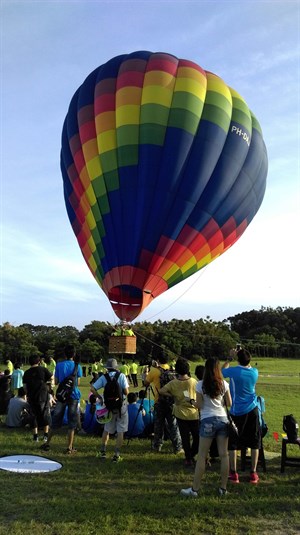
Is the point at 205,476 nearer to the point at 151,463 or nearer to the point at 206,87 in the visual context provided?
the point at 151,463

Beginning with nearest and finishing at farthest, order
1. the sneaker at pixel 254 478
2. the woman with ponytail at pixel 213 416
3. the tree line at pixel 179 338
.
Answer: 1. the woman with ponytail at pixel 213 416
2. the sneaker at pixel 254 478
3. the tree line at pixel 179 338

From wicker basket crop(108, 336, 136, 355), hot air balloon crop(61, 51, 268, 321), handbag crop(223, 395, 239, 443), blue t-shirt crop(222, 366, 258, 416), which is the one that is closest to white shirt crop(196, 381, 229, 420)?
handbag crop(223, 395, 239, 443)

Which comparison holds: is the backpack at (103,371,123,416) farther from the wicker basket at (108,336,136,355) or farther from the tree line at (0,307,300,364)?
the wicker basket at (108,336,136,355)

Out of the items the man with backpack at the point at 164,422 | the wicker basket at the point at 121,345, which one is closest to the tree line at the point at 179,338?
the wicker basket at the point at 121,345

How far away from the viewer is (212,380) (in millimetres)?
5441

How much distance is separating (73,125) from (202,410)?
11.2 m

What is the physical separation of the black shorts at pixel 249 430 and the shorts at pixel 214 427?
0.69 meters

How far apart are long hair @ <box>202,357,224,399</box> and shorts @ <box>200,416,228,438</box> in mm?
258

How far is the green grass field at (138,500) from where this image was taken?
4371 millimetres

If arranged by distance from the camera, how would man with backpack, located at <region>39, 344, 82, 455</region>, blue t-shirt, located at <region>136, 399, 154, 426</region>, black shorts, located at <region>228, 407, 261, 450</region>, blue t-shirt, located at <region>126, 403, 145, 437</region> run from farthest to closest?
blue t-shirt, located at <region>136, 399, 154, 426</region>, blue t-shirt, located at <region>126, 403, 145, 437</region>, man with backpack, located at <region>39, 344, 82, 455</region>, black shorts, located at <region>228, 407, 261, 450</region>

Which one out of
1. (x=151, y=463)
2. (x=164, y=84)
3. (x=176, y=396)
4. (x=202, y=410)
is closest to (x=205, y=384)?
(x=202, y=410)

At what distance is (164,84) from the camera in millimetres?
13094

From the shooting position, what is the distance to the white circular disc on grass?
19.9ft

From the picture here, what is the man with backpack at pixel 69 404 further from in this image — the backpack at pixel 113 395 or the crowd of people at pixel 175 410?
the backpack at pixel 113 395
